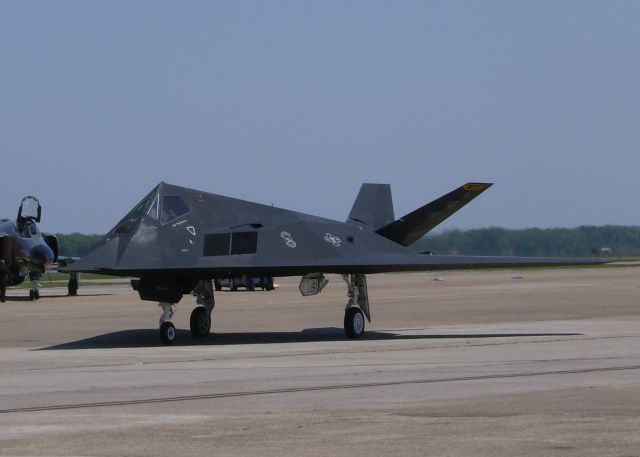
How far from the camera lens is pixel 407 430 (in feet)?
34.3

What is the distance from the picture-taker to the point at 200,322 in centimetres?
2470

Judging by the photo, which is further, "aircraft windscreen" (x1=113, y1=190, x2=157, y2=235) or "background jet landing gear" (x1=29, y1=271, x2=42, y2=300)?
"background jet landing gear" (x1=29, y1=271, x2=42, y2=300)

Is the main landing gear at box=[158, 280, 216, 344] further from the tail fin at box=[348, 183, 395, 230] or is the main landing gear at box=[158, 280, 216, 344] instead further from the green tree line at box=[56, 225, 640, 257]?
the green tree line at box=[56, 225, 640, 257]

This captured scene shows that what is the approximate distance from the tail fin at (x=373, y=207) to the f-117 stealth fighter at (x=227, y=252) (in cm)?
136

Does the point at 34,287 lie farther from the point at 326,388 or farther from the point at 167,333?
the point at 326,388

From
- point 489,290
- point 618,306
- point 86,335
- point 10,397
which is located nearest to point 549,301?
point 618,306

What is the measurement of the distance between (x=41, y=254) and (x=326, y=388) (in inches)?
1358

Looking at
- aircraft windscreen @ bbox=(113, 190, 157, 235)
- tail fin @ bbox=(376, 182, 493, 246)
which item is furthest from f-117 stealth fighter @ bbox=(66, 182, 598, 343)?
tail fin @ bbox=(376, 182, 493, 246)

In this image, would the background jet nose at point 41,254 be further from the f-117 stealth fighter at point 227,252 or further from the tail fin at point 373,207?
the f-117 stealth fighter at point 227,252

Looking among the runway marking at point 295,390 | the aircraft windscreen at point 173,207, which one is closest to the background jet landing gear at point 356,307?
the aircraft windscreen at point 173,207

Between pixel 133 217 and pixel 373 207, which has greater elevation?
pixel 373 207

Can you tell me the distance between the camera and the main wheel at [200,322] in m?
24.6

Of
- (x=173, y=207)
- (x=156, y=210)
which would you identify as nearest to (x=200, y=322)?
(x=173, y=207)

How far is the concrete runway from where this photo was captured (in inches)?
390
